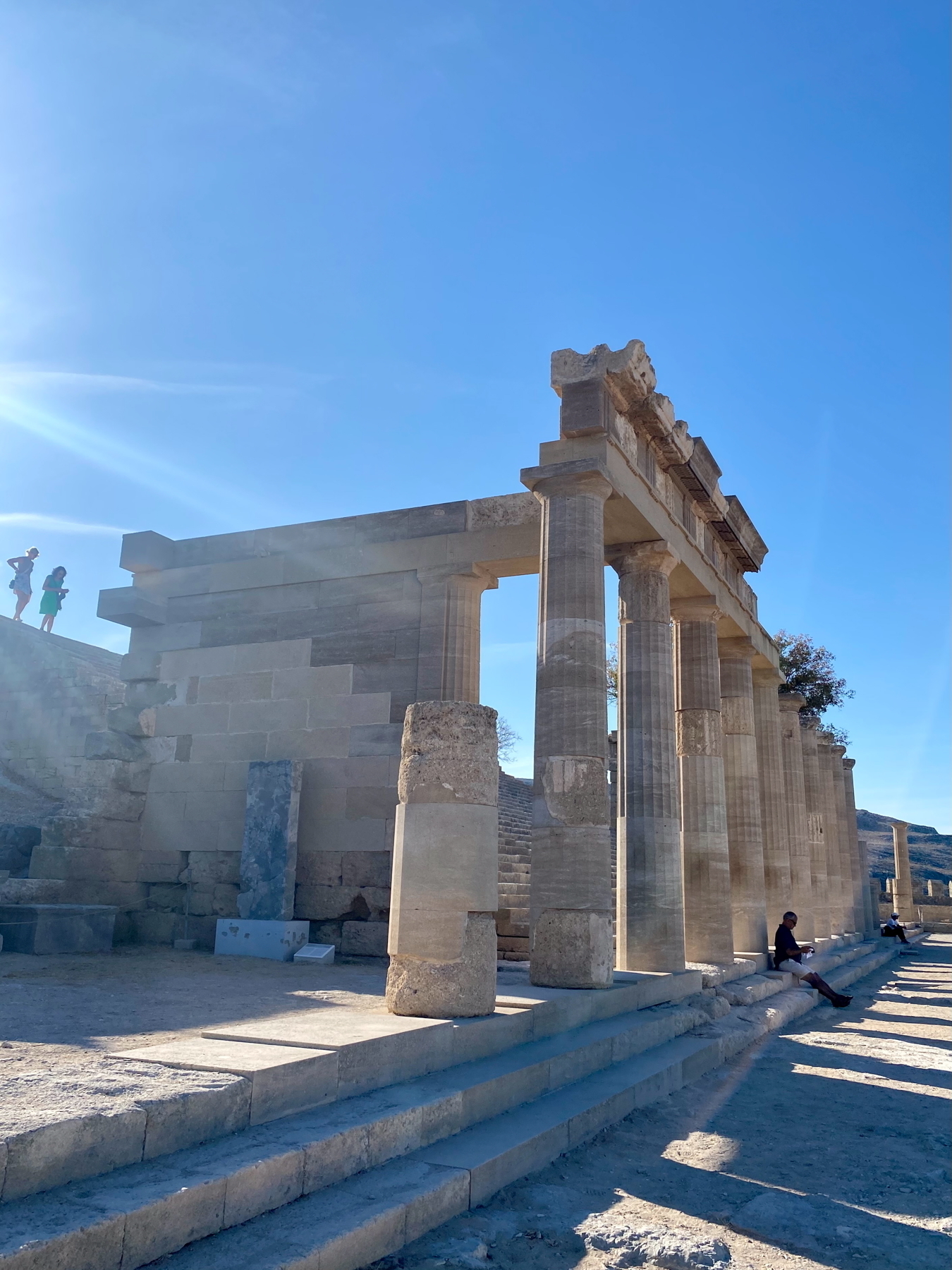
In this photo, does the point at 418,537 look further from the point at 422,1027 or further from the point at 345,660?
the point at 422,1027

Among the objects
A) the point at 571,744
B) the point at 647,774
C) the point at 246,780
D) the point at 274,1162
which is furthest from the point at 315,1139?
the point at 246,780

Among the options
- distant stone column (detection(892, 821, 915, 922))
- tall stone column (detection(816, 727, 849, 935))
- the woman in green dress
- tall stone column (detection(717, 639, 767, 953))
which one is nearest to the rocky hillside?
distant stone column (detection(892, 821, 915, 922))

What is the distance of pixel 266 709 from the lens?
13.5 m

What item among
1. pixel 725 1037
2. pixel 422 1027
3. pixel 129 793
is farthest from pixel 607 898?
pixel 129 793

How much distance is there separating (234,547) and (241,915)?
541 centimetres

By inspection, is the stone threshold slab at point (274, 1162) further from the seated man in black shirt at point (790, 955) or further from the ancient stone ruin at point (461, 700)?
the seated man in black shirt at point (790, 955)

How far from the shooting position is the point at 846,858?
27.7 meters

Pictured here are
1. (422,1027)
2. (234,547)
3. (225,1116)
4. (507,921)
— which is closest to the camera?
(225,1116)

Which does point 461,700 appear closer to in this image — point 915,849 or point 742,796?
point 742,796

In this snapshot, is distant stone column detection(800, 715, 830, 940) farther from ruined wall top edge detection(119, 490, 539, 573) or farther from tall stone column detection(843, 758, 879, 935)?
ruined wall top edge detection(119, 490, 539, 573)

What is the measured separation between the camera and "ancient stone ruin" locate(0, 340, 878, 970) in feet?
32.7

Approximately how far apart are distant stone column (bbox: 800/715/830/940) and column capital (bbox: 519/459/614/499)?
1512 cm

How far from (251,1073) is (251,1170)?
618 millimetres

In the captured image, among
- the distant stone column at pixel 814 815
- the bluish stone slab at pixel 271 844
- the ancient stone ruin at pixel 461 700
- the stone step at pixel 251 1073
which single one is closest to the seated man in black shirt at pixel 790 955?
the ancient stone ruin at pixel 461 700
